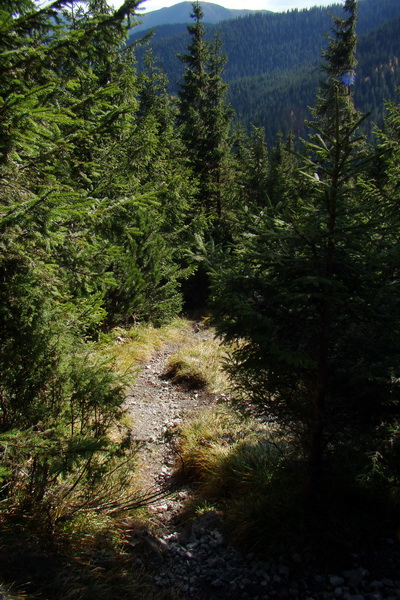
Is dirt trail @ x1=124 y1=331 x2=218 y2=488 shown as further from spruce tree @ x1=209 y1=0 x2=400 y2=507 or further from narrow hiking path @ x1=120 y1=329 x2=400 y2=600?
spruce tree @ x1=209 y1=0 x2=400 y2=507

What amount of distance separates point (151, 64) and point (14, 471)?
24454mm

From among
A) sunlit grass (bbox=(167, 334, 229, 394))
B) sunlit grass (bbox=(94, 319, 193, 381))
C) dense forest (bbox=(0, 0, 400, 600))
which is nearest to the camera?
dense forest (bbox=(0, 0, 400, 600))

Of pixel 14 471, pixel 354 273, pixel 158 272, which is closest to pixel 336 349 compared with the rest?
pixel 354 273

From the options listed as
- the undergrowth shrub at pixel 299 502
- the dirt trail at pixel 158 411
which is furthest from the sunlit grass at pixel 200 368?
the undergrowth shrub at pixel 299 502

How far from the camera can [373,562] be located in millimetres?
3424

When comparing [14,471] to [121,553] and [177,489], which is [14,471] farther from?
[177,489]

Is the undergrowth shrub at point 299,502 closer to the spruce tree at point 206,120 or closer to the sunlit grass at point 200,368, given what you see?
the sunlit grass at point 200,368

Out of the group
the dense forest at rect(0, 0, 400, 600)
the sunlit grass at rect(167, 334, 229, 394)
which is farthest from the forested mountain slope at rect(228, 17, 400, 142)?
the dense forest at rect(0, 0, 400, 600)

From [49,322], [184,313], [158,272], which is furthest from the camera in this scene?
[184,313]

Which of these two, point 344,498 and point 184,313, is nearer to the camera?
point 344,498

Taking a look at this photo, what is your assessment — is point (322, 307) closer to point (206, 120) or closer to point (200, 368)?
point (200, 368)

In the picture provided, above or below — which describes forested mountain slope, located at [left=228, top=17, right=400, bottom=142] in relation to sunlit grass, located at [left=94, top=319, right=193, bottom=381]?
above

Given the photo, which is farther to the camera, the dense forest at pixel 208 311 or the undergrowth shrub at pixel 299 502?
the undergrowth shrub at pixel 299 502

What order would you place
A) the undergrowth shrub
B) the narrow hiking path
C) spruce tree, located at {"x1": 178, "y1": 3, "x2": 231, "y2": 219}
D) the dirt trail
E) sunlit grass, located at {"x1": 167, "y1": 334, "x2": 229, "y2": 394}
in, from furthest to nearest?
spruce tree, located at {"x1": 178, "y1": 3, "x2": 231, "y2": 219}
sunlit grass, located at {"x1": 167, "y1": 334, "x2": 229, "y2": 394}
the dirt trail
the undergrowth shrub
the narrow hiking path
